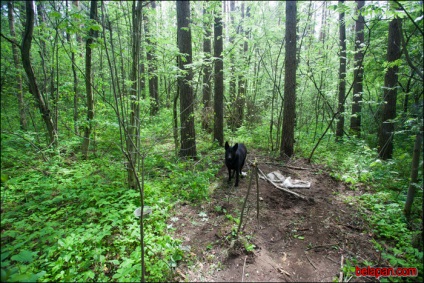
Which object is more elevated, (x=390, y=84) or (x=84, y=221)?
(x=390, y=84)

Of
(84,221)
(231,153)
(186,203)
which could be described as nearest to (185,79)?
(231,153)

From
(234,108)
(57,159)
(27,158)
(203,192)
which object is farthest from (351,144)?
(27,158)

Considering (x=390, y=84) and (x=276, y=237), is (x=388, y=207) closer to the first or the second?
(x=276, y=237)

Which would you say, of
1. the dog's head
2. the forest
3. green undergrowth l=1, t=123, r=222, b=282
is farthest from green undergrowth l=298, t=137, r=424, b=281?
green undergrowth l=1, t=123, r=222, b=282

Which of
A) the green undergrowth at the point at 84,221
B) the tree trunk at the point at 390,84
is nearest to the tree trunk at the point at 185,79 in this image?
the green undergrowth at the point at 84,221

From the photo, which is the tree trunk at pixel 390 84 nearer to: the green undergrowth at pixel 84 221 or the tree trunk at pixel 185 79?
the green undergrowth at pixel 84 221

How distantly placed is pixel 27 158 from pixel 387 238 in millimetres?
7701

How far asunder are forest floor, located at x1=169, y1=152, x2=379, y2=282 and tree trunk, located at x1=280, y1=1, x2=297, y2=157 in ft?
7.73

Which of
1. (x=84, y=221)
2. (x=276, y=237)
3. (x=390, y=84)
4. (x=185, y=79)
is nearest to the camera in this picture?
(x=84, y=221)

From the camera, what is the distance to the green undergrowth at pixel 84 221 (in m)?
2.60

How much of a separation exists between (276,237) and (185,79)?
5.06 meters

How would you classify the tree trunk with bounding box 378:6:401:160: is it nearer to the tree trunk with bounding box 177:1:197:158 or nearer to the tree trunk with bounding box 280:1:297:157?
the tree trunk with bounding box 280:1:297:157

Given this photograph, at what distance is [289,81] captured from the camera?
7.03 metres

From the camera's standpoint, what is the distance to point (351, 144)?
8656 millimetres
